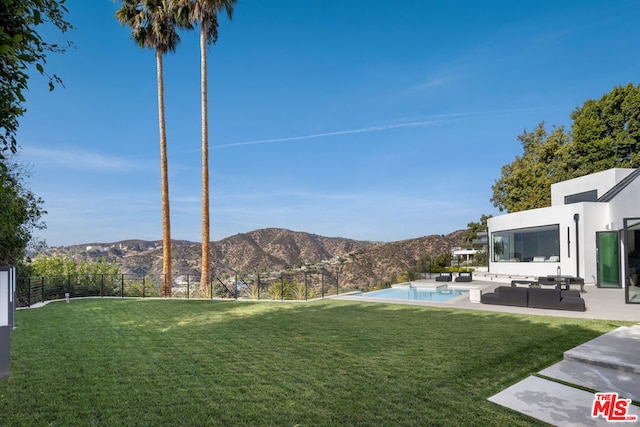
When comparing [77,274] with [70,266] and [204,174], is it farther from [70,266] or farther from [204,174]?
[204,174]

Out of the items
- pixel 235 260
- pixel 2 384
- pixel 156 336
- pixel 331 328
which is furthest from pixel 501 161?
pixel 2 384

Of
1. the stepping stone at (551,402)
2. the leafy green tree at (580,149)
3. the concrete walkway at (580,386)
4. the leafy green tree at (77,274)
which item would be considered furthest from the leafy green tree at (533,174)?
the leafy green tree at (77,274)

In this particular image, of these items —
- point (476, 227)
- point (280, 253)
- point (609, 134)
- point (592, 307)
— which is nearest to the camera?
point (592, 307)

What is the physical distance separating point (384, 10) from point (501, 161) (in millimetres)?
20915

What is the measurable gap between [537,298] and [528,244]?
10483 millimetres

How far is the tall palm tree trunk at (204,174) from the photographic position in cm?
1695

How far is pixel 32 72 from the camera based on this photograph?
4484 millimetres

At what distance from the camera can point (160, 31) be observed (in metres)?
18.4

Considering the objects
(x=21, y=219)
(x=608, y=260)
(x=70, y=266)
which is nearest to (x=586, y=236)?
(x=608, y=260)

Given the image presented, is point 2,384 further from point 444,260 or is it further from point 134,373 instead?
point 444,260

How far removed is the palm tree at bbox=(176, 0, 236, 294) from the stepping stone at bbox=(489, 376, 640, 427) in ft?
46.3

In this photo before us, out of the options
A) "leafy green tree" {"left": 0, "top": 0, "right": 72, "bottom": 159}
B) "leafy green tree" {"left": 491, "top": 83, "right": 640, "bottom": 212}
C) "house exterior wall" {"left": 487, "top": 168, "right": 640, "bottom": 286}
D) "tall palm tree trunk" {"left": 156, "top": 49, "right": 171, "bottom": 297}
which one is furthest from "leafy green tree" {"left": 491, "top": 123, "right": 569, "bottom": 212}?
"leafy green tree" {"left": 0, "top": 0, "right": 72, "bottom": 159}

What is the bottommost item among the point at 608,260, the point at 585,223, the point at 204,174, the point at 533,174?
the point at 608,260

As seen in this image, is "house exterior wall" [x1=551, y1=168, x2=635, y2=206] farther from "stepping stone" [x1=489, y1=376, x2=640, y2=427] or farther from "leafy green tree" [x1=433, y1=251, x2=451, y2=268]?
"stepping stone" [x1=489, y1=376, x2=640, y2=427]
